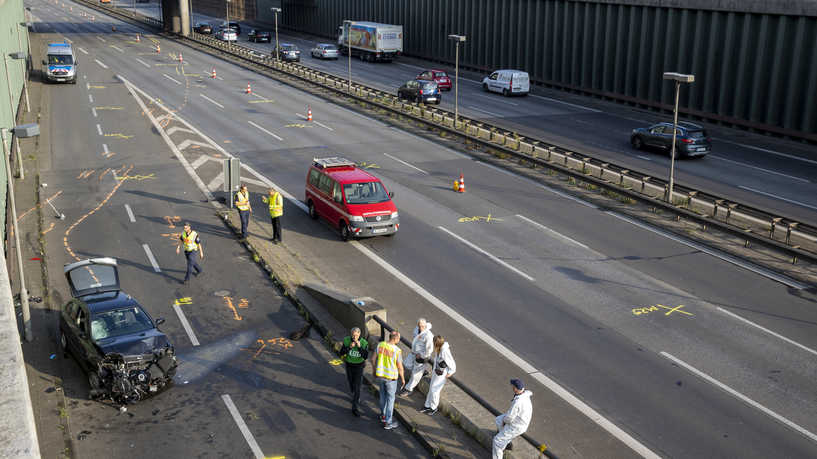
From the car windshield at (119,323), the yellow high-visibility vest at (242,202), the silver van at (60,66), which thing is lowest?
the car windshield at (119,323)

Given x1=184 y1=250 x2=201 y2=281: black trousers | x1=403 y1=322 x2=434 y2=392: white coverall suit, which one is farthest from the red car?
x1=403 y1=322 x2=434 y2=392: white coverall suit

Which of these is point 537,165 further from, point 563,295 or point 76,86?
point 76,86

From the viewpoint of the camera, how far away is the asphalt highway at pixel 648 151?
30.8 meters

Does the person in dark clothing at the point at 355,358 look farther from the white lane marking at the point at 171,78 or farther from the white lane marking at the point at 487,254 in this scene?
the white lane marking at the point at 171,78

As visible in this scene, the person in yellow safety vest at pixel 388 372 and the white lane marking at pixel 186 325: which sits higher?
the person in yellow safety vest at pixel 388 372

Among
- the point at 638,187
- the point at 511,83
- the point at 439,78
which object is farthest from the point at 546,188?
the point at 439,78

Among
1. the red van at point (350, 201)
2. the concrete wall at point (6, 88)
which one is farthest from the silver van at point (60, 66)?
the red van at point (350, 201)

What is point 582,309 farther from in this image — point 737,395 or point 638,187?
point 638,187

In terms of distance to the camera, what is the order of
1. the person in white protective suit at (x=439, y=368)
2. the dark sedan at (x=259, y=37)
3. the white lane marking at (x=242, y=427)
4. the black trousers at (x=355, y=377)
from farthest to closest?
the dark sedan at (x=259, y=37) < the black trousers at (x=355, y=377) < the person in white protective suit at (x=439, y=368) < the white lane marking at (x=242, y=427)

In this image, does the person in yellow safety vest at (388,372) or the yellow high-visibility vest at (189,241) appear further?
the yellow high-visibility vest at (189,241)

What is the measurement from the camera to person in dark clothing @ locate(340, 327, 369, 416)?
1325 centimetres

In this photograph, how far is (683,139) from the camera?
35.5 m

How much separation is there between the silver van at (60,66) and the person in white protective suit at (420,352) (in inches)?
1891

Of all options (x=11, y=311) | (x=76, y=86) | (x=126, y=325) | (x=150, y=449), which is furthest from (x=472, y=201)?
(x=76, y=86)
